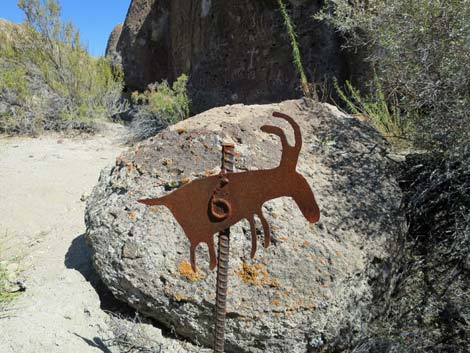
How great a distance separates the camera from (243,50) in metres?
6.07

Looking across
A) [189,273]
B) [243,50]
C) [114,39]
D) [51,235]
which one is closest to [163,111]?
[243,50]

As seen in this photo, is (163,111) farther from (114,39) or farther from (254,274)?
(114,39)

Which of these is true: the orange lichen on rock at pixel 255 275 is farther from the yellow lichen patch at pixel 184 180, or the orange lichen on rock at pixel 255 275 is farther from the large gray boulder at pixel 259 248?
the yellow lichen patch at pixel 184 180

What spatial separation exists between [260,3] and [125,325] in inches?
183

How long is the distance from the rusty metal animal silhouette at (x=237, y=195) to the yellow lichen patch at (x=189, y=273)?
627 millimetres

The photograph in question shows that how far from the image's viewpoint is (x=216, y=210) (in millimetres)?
1611

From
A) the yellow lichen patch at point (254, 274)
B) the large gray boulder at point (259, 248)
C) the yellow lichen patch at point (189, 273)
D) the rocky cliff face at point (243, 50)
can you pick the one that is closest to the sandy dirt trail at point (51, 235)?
the large gray boulder at point (259, 248)

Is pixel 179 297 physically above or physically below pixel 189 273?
below

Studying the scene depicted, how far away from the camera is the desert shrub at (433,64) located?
2844 mm

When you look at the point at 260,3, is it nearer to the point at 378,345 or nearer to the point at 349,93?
the point at 349,93

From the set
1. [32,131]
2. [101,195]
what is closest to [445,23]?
[101,195]

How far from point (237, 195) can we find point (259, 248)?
0.72 m

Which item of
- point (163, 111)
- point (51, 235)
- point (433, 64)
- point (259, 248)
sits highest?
point (433, 64)

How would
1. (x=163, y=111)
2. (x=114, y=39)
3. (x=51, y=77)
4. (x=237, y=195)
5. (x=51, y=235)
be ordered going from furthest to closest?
(x=114, y=39) < (x=51, y=77) < (x=163, y=111) < (x=51, y=235) < (x=237, y=195)
